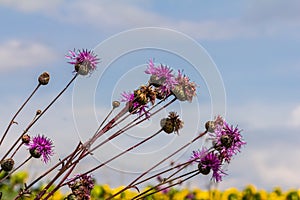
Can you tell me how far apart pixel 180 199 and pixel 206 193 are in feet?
1.88

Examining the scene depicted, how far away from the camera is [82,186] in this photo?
310 centimetres

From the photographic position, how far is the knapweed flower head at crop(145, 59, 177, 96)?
112 inches

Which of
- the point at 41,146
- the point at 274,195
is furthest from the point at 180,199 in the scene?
the point at 41,146

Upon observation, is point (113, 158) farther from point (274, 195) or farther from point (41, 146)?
point (274, 195)

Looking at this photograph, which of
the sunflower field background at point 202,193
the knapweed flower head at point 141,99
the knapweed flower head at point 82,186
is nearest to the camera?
the knapweed flower head at point 141,99

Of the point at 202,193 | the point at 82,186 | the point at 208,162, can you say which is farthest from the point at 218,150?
the point at 202,193

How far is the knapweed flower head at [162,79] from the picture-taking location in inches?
112

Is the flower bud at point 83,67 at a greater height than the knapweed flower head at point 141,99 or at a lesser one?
greater

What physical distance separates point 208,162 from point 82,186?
2.00ft

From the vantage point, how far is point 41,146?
3188 millimetres

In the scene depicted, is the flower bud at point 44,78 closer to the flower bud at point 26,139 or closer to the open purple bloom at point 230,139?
the flower bud at point 26,139

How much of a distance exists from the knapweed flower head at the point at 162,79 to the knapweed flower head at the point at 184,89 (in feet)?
0.08

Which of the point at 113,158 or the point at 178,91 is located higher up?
the point at 178,91

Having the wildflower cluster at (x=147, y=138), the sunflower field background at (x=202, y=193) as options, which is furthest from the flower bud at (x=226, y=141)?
the sunflower field background at (x=202, y=193)
